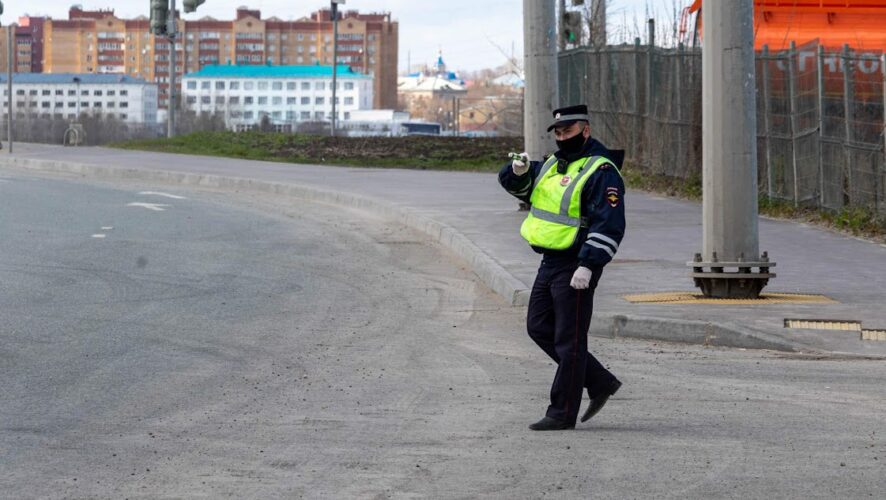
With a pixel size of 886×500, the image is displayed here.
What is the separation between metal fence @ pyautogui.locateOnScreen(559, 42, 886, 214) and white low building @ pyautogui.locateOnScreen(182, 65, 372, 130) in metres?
163

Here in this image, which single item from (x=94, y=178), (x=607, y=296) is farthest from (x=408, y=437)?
(x=94, y=178)

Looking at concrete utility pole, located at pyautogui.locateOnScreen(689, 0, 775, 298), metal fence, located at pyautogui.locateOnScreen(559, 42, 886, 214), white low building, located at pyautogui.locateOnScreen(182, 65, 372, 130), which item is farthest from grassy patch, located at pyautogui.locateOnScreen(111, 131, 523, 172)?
white low building, located at pyautogui.locateOnScreen(182, 65, 372, 130)

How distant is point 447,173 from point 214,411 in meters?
21.0

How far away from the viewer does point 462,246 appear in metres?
16.0

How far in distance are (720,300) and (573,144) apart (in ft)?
14.4

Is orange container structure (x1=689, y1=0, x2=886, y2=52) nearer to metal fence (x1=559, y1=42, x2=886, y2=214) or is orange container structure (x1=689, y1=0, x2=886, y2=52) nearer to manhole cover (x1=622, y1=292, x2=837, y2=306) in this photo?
metal fence (x1=559, y1=42, x2=886, y2=214)

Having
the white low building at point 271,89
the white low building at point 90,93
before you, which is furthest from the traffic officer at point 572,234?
the white low building at point 271,89

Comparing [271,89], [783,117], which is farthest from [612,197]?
[271,89]

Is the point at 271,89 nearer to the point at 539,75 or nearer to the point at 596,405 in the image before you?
the point at 539,75

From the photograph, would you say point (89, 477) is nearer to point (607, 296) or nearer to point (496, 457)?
point (496, 457)

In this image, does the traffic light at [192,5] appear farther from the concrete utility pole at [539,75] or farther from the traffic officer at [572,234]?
the traffic officer at [572,234]

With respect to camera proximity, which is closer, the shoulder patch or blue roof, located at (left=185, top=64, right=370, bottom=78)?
the shoulder patch

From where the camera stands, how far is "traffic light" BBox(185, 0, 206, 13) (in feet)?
119

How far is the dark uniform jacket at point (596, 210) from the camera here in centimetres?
762
